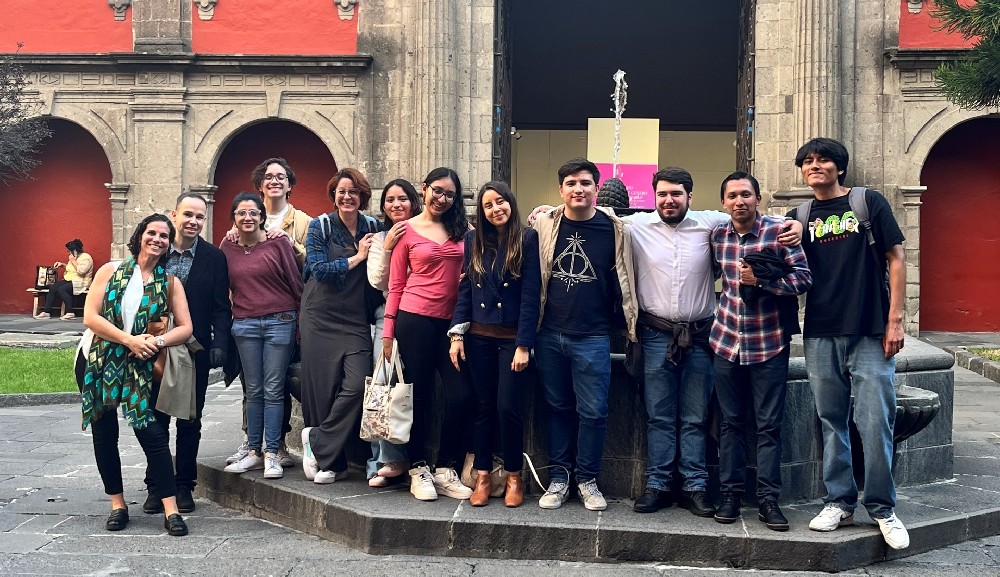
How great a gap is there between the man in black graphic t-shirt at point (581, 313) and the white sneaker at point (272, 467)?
5.45ft

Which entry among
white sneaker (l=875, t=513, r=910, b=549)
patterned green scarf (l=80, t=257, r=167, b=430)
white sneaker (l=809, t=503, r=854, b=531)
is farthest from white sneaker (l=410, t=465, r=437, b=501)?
white sneaker (l=875, t=513, r=910, b=549)

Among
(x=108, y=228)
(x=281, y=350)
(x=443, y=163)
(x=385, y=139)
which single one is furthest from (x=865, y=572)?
(x=108, y=228)

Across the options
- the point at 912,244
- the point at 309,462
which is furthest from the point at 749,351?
the point at 912,244

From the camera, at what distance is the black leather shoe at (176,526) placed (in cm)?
551

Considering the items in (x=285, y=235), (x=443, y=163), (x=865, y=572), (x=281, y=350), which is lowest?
(x=865, y=572)

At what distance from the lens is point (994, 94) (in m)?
12.5

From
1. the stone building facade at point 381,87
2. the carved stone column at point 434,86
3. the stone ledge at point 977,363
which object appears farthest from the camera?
the carved stone column at point 434,86

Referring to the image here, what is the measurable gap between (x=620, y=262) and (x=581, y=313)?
347mm

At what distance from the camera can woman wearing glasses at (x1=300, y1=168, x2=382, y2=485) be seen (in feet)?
19.5

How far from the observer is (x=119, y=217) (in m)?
17.9

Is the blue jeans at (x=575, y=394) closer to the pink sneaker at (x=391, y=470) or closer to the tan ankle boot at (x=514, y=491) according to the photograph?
the tan ankle boot at (x=514, y=491)

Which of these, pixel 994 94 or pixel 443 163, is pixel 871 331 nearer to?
pixel 994 94

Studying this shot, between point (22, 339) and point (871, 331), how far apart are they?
13403mm

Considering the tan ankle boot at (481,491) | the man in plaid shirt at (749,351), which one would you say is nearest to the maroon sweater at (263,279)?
the tan ankle boot at (481,491)
